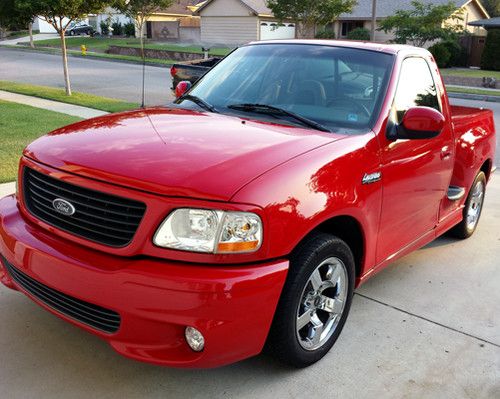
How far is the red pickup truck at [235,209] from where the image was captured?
2455mm

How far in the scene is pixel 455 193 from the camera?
447 cm

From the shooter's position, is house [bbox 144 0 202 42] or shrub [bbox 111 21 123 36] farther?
shrub [bbox 111 21 123 36]

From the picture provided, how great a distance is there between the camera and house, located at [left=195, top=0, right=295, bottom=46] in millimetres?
45062

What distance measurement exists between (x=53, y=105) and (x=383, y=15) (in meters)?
32.7

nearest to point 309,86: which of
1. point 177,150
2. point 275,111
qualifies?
point 275,111

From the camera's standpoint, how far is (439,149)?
3.93 m

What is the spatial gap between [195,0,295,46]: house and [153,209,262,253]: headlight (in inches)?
1688

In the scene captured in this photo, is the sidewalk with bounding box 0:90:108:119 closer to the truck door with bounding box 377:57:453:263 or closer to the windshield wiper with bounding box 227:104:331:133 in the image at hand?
the windshield wiper with bounding box 227:104:331:133

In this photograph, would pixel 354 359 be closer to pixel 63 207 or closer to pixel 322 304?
pixel 322 304

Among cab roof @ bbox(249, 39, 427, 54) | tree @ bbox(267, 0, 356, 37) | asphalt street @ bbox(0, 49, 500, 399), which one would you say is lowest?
asphalt street @ bbox(0, 49, 500, 399)

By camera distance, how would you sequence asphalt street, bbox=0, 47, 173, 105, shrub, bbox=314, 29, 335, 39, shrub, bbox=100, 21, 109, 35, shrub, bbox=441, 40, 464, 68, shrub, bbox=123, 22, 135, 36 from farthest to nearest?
shrub, bbox=100, 21, 109, 35 < shrub, bbox=123, 22, 135, 36 < shrub, bbox=314, 29, 335, 39 < shrub, bbox=441, 40, 464, 68 < asphalt street, bbox=0, 47, 173, 105

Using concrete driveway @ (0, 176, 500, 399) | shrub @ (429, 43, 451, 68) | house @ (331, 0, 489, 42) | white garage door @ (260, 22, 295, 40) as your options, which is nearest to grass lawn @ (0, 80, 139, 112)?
concrete driveway @ (0, 176, 500, 399)

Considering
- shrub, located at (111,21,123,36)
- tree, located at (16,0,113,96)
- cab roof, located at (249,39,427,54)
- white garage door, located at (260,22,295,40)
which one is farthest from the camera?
shrub, located at (111,21,123,36)

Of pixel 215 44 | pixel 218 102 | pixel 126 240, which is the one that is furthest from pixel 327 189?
pixel 215 44
